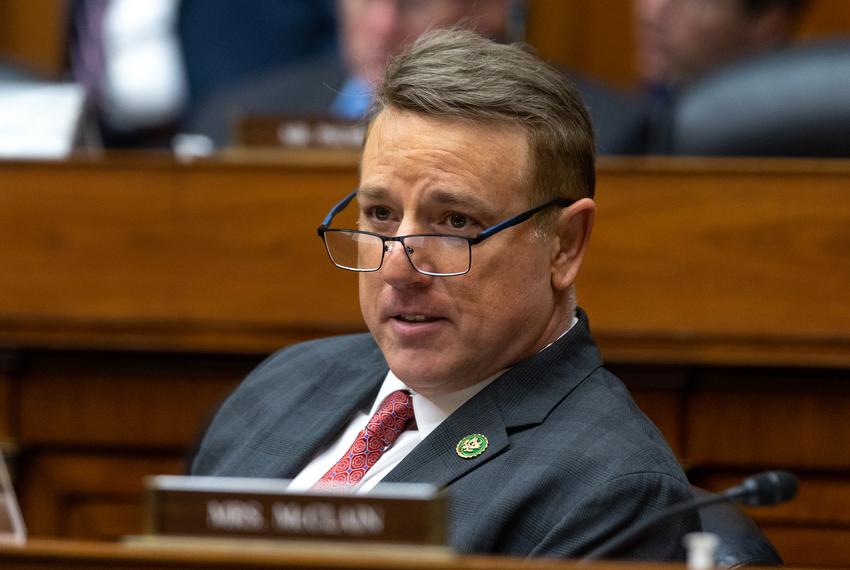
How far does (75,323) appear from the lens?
2.95 metres

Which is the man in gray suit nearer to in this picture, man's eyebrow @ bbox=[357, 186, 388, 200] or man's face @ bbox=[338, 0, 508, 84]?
man's eyebrow @ bbox=[357, 186, 388, 200]

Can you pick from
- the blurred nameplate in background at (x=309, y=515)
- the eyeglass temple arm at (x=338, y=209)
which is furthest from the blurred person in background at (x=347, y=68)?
the blurred nameplate in background at (x=309, y=515)

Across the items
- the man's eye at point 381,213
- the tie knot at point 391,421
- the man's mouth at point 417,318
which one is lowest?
the tie knot at point 391,421

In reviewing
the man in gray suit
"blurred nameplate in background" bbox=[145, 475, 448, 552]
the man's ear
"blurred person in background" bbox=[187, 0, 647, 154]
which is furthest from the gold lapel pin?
"blurred person in background" bbox=[187, 0, 647, 154]

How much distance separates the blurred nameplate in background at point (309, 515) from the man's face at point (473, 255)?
2.05 ft

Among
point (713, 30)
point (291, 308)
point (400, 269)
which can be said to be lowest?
point (291, 308)

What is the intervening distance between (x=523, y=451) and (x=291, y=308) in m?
1.18

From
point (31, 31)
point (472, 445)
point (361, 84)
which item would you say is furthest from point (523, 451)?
point (31, 31)

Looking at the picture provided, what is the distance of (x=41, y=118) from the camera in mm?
3363

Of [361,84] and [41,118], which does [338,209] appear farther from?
[361,84]

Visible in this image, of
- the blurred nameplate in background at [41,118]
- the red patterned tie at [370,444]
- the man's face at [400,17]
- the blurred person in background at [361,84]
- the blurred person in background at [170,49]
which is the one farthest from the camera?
the blurred person in background at [170,49]

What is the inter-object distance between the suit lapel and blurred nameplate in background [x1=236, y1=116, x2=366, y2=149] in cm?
123

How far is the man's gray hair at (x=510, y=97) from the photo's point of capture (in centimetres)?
184

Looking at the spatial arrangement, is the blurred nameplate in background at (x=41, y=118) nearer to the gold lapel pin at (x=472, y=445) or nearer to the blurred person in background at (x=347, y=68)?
the blurred person in background at (x=347, y=68)
